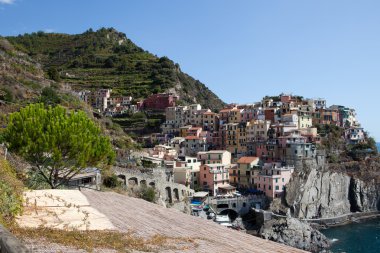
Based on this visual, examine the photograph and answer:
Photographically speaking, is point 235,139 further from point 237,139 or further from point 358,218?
point 358,218

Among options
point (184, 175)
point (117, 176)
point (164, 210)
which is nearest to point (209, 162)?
point (184, 175)

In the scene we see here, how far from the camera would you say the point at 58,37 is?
129m

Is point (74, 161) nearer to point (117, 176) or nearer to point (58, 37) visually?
point (117, 176)

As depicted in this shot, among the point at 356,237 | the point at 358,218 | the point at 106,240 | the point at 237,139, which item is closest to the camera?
the point at 106,240

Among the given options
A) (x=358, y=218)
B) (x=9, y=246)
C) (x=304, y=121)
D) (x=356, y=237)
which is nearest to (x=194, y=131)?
(x=304, y=121)

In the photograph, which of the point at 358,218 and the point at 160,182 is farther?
the point at 358,218

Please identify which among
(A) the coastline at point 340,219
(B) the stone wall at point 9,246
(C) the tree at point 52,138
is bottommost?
(A) the coastline at point 340,219

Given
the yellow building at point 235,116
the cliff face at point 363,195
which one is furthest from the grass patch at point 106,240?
the yellow building at point 235,116

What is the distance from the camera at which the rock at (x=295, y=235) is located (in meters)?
40.4

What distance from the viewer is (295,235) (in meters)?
41.9

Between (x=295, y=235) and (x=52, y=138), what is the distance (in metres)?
33.0

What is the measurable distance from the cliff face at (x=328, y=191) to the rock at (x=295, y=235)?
8.73 metres

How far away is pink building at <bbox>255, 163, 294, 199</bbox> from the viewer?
5291 centimetres

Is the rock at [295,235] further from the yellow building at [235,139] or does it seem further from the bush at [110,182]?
the yellow building at [235,139]
